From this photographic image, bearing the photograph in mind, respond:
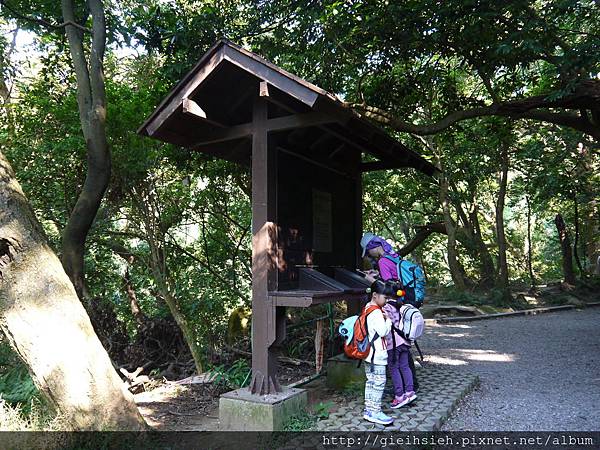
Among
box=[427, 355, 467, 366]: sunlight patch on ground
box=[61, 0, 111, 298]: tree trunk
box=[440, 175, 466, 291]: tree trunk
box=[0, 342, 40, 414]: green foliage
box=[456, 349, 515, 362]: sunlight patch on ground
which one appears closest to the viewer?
box=[0, 342, 40, 414]: green foliage

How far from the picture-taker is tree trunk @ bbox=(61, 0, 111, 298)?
728 cm

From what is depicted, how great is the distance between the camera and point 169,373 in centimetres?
845

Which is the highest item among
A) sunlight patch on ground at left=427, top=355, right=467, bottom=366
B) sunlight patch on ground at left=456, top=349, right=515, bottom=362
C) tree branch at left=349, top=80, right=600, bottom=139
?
tree branch at left=349, top=80, right=600, bottom=139

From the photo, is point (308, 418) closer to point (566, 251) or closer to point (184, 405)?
point (184, 405)

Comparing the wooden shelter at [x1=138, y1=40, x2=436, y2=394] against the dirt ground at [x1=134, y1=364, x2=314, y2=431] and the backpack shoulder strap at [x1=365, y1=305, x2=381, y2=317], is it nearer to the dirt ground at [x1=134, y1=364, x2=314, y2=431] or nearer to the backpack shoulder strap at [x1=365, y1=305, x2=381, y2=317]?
the backpack shoulder strap at [x1=365, y1=305, x2=381, y2=317]

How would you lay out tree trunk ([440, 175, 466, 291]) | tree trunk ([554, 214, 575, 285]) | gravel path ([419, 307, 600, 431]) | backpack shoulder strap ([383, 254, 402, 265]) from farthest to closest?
tree trunk ([554, 214, 575, 285]), tree trunk ([440, 175, 466, 291]), backpack shoulder strap ([383, 254, 402, 265]), gravel path ([419, 307, 600, 431])

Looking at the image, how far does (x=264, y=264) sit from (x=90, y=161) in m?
4.02

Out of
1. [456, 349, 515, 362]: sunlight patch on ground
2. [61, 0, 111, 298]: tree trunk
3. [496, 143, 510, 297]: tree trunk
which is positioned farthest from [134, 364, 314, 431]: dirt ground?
[496, 143, 510, 297]: tree trunk

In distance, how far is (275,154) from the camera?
17.2 ft

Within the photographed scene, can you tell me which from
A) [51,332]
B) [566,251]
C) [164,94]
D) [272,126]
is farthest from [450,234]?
[51,332]

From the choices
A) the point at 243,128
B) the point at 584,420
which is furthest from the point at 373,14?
the point at 584,420

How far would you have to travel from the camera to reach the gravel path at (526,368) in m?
4.95

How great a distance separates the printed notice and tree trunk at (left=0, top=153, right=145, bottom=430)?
9.43ft

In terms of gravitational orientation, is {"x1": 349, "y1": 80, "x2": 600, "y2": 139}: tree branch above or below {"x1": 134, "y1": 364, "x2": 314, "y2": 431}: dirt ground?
above
